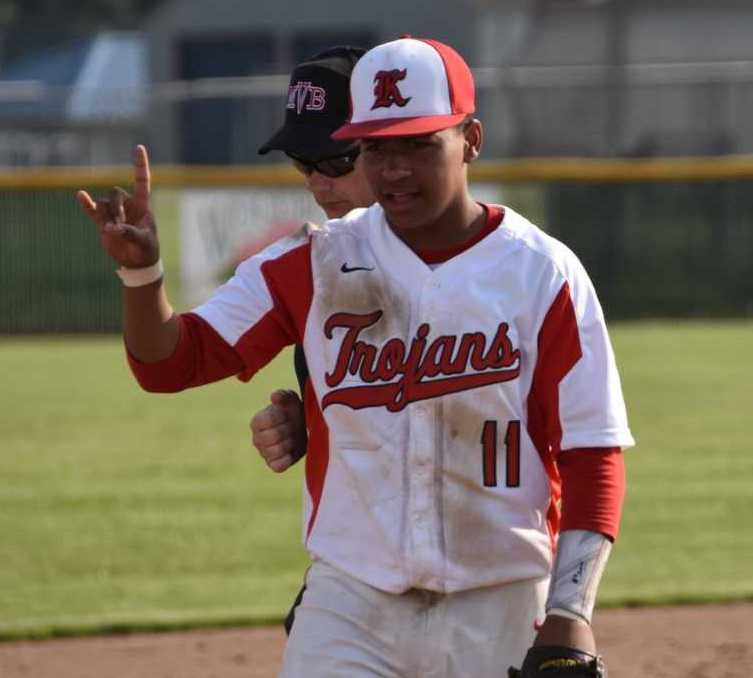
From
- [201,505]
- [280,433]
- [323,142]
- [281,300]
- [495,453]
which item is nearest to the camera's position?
[495,453]

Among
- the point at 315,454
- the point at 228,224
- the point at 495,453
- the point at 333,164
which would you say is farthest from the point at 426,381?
the point at 228,224

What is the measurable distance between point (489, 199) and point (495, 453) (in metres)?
12.8

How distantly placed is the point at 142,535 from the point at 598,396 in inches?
192

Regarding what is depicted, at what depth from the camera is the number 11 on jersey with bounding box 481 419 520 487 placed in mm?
3252

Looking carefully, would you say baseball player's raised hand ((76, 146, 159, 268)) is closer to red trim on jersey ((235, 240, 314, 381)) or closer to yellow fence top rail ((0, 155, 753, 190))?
red trim on jersey ((235, 240, 314, 381))

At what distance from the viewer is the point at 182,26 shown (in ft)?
103

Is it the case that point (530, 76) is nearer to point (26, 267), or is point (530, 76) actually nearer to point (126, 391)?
point (26, 267)

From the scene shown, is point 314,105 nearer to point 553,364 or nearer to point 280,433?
point 280,433

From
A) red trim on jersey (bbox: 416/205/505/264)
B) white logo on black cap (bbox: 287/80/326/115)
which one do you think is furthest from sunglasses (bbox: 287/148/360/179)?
red trim on jersey (bbox: 416/205/505/264)

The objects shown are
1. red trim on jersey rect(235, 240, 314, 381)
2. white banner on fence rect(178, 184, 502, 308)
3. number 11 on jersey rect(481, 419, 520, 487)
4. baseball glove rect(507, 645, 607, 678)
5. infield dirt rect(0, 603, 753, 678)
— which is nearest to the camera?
baseball glove rect(507, 645, 607, 678)

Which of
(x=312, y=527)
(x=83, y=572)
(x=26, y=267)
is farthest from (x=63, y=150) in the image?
(x=312, y=527)

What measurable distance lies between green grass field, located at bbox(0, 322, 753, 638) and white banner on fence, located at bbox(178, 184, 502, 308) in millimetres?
3006

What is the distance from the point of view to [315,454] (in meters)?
3.45

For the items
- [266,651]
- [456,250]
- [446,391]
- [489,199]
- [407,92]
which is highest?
[407,92]
